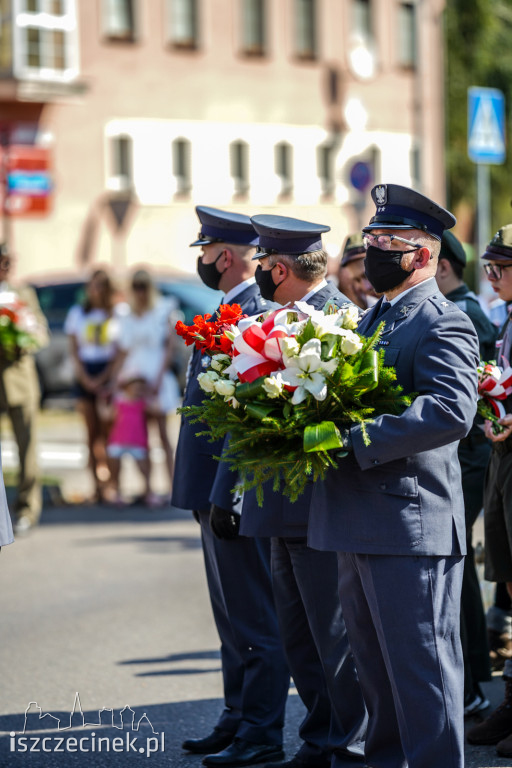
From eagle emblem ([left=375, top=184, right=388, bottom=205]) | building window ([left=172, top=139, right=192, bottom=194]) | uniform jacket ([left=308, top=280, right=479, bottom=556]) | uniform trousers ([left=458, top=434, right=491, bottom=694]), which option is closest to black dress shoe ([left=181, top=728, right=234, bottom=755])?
uniform trousers ([left=458, top=434, right=491, bottom=694])

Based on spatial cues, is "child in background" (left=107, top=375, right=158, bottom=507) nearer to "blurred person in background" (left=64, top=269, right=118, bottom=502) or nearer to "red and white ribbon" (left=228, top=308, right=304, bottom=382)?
"blurred person in background" (left=64, top=269, right=118, bottom=502)

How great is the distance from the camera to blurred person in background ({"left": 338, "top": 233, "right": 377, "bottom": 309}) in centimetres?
755

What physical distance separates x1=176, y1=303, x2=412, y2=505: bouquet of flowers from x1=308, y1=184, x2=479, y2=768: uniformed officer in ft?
0.36

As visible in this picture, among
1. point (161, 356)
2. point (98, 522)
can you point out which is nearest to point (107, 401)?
point (161, 356)

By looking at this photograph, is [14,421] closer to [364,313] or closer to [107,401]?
[107,401]

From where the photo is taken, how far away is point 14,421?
11352 millimetres

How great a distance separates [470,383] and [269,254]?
1.17 meters

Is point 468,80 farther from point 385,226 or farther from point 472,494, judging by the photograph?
point 385,226

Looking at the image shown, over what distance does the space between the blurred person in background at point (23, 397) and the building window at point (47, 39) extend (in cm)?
2052

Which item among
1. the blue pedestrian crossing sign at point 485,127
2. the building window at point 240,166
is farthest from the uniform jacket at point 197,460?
the building window at point 240,166

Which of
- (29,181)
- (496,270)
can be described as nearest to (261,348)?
(496,270)

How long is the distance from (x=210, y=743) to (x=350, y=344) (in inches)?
89.6

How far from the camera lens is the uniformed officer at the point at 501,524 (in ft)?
19.1

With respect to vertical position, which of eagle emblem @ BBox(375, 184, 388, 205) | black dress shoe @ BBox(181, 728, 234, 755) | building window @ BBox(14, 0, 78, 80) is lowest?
black dress shoe @ BBox(181, 728, 234, 755)
